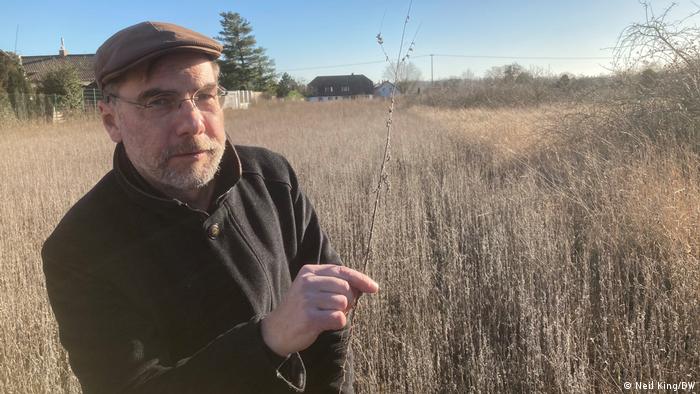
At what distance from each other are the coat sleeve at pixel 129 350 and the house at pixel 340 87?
67.6 meters

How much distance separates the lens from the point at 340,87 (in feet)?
226

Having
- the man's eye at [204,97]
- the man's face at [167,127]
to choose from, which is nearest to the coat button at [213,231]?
the man's face at [167,127]

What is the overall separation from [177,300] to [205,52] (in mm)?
700

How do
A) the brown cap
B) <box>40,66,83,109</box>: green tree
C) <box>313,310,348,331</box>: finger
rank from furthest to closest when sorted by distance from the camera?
1. <box>40,66,83,109</box>: green tree
2. the brown cap
3. <box>313,310,348,331</box>: finger

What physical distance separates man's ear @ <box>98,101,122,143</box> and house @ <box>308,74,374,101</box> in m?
67.3

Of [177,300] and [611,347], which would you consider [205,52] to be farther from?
[611,347]

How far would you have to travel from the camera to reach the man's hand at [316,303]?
90cm

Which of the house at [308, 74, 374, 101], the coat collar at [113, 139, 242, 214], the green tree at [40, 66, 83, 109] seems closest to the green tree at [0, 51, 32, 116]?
the green tree at [40, 66, 83, 109]

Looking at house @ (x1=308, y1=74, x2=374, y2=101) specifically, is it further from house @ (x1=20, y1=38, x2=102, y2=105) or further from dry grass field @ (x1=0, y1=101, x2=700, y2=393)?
dry grass field @ (x1=0, y1=101, x2=700, y2=393)

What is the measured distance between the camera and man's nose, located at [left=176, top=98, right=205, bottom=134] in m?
1.29

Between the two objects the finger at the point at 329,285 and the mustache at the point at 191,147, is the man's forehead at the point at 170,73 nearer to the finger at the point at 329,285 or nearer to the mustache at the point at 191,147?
the mustache at the point at 191,147

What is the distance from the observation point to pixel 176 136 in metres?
1.30

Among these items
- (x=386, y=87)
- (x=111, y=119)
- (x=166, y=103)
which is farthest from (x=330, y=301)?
(x=386, y=87)

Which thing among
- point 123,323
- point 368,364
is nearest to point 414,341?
point 368,364
